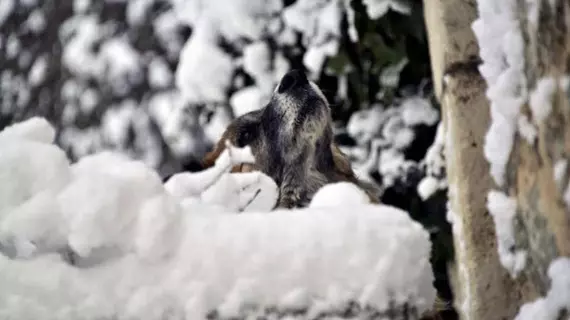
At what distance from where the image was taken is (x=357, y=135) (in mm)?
2371

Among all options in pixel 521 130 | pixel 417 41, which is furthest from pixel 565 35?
pixel 417 41

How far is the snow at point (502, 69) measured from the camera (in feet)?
2.43

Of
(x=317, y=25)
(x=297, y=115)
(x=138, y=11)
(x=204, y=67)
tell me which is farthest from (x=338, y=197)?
(x=138, y=11)

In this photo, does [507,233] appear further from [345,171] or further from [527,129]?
[345,171]

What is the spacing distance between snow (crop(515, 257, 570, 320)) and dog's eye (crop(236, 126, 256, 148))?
1572 mm

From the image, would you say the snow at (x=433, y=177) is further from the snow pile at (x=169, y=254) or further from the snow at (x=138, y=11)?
the snow pile at (x=169, y=254)

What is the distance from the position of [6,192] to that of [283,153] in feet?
5.17

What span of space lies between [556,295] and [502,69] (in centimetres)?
27

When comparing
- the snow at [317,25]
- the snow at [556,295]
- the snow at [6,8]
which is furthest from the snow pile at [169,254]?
the snow at [6,8]

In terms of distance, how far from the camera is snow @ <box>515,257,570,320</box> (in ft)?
2.12

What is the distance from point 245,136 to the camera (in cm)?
224

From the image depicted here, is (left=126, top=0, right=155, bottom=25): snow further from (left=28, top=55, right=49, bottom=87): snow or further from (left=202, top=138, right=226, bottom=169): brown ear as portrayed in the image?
(left=202, top=138, right=226, bottom=169): brown ear

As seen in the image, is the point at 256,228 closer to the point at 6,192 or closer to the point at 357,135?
the point at 6,192

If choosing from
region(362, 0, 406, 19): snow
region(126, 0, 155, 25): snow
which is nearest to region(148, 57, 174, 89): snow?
region(126, 0, 155, 25): snow
